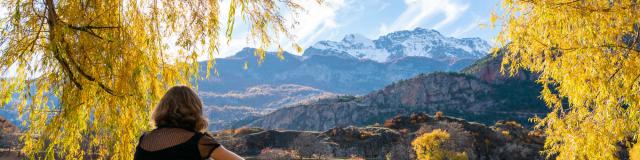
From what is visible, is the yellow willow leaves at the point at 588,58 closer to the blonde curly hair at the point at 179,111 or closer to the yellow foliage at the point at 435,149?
the blonde curly hair at the point at 179,111

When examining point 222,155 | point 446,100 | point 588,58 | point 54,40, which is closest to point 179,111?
point 222,155

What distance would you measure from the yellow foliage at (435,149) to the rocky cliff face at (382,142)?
461cm

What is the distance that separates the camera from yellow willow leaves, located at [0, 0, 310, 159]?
5508 millimetres

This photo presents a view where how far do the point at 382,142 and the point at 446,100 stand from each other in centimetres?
10617

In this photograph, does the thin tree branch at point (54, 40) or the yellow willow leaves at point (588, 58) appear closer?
the thin tree branch at point (54, 40)

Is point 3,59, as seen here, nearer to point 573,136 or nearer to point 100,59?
point 100,59

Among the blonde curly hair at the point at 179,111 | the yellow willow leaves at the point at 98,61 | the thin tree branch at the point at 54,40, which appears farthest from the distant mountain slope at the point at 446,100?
the blonde curly hair at the point at 179,111

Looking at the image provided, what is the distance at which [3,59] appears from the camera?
5340 millimetres

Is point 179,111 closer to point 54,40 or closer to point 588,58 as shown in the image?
point 54,40

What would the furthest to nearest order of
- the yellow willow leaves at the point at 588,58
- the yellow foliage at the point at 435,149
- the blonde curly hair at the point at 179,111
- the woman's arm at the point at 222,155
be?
the yellow foliage at the point at 435,149 → the yellow willow leaves at the point at 588,58 → the blonde curly hair at the point at 179,111 → the woman's arm at the point at 222,155

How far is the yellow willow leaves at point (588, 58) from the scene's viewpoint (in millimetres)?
7039

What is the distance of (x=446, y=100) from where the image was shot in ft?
519

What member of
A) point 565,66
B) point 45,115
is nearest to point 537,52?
point 565,66

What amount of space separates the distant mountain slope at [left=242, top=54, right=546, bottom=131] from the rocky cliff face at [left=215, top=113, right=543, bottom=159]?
3197 inches
